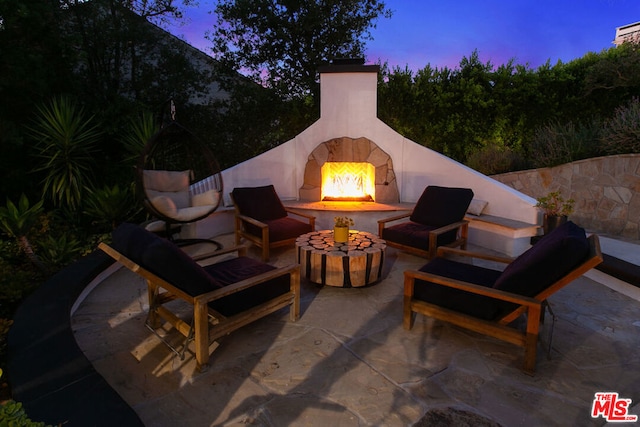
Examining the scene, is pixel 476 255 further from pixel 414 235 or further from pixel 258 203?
pixel 258 203

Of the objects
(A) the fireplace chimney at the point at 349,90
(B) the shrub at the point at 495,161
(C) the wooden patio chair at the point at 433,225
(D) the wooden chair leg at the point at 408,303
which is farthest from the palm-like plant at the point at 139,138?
(B) the shrub at the point at 495,161

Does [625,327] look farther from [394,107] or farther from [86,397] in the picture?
[394,107]

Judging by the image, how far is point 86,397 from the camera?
162 cm

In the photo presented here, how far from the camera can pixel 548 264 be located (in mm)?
2264

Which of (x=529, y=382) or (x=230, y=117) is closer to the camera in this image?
(x=529, y=382)

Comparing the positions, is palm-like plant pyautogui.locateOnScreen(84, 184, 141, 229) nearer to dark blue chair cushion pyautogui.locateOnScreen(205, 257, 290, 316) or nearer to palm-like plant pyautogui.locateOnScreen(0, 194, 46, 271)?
palm-like plant pyautogui.locateOnScreen(0, 194, 46, 271)

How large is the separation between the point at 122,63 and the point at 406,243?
767cm

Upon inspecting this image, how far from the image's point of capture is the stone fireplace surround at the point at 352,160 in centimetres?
667

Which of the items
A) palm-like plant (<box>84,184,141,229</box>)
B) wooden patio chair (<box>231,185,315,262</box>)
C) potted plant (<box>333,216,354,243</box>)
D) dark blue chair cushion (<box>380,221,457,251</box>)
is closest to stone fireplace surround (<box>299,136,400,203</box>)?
wooden patio chair (<box>231,185,315,262</box>)

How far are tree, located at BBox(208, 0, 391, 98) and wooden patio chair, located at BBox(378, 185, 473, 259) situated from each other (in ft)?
19.3

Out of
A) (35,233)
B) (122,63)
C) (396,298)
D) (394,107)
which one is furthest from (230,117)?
(396,298)

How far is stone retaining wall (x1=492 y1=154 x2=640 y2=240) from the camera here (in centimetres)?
564

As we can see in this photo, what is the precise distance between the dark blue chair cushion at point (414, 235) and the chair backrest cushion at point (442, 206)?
0.13 metres

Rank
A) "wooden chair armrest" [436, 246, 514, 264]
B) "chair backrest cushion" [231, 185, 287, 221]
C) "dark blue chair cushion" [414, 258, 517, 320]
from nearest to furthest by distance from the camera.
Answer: "dark blue chair cushion" [414, 258, 517, 320] → "wooden chair armrest" [436, 246, 514, 264] → "chair backrest cushion" [231, 185, 287, 221]
